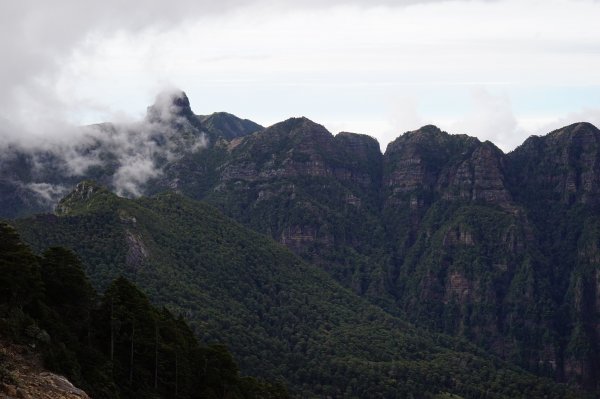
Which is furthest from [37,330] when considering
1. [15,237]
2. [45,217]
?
[45,217]

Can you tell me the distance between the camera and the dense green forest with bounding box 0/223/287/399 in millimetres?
70312

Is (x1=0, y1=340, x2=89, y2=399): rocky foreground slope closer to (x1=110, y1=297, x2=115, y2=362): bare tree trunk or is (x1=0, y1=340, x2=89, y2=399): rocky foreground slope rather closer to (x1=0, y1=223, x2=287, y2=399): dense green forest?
(x1=0, y1=223, x2=287, y2=399): dense green forest

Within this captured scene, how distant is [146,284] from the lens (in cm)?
19088

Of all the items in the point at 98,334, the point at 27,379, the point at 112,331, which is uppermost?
the point at 112,331

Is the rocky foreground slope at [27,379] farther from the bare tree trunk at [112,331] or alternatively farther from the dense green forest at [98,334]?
the bare tree trunk at [112,331]

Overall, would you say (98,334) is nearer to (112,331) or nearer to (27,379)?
(112,331)

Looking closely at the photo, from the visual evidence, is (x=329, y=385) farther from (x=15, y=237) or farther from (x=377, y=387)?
(x=15, y=237)

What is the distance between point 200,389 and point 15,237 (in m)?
29.1

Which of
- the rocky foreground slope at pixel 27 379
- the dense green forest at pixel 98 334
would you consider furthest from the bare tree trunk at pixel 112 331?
the rocky foreground slope at pixel 27 379

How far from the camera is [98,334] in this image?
275 feet

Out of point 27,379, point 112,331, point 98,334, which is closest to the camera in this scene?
point 27,379

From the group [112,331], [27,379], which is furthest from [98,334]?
[27,379]

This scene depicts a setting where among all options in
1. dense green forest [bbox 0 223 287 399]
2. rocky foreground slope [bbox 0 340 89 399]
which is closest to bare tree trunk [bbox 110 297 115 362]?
dense green forest [bbox 0 223 287 399]

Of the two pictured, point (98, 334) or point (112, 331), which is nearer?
point (112, 331)
